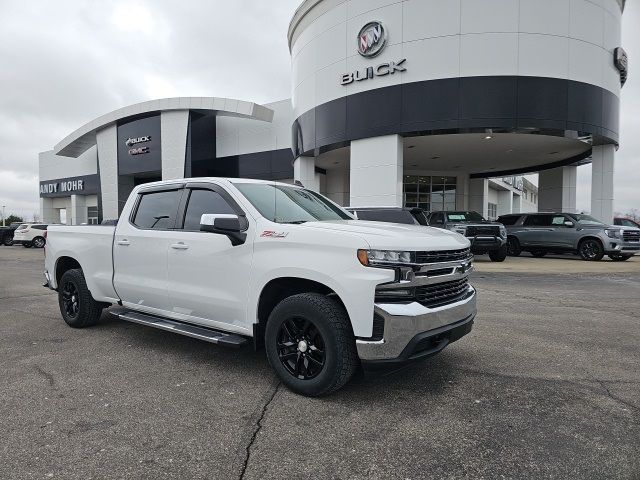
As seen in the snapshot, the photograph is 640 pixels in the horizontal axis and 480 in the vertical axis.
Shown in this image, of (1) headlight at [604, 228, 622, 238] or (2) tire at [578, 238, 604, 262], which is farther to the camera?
(2) tire at [578, 238, 604, 262]

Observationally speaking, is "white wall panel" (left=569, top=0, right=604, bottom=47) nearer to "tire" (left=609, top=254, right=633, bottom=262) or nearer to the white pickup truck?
"tire" (left=609, top=254, right=633, bottom=262)

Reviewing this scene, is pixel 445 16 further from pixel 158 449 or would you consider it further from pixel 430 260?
pixel 158 449

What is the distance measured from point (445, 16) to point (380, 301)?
16.8m

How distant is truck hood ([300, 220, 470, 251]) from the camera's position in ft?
10.9

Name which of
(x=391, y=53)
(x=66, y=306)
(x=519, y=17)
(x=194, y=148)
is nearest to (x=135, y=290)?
(x=66, y=306)

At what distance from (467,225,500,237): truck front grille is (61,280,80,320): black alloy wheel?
12.1m

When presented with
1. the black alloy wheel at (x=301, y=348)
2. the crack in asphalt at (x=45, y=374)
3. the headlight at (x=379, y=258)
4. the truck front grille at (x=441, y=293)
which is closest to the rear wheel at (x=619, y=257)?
the truck front grille at (x=441, y=293)

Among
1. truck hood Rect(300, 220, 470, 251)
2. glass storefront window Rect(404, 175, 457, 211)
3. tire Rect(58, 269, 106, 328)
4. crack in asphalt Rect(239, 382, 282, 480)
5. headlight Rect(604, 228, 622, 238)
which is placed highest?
glass storefront window Rect(404, 175, 457, 211)

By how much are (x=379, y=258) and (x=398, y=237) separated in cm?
24

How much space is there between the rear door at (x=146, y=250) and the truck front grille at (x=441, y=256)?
8.58 feet

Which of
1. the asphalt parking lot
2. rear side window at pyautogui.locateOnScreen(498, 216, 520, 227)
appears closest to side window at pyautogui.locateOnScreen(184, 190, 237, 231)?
the asphalt parking lot

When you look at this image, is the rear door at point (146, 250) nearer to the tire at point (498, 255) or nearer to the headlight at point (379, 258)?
the headlight at point (379, 258)

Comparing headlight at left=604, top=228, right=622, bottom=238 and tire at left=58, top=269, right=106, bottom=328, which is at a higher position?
headlight at left=604, top=228, right=622, bottom=238

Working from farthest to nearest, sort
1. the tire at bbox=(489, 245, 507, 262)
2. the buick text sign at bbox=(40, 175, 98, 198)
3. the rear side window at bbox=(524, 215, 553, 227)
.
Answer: the buick text sign at bbox=(40, 175, 98, 198), the rear side window at bbox=(524, 215, 553, 227), the tire at bbox=(489, 245, 507, 262)
